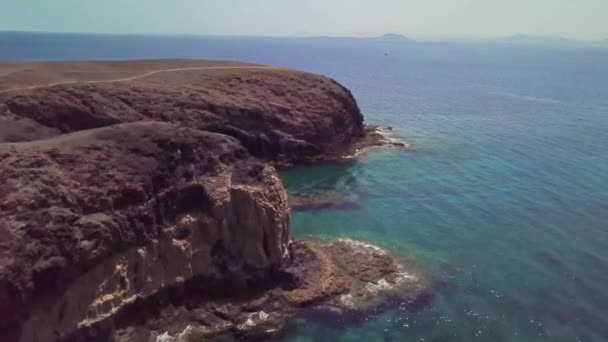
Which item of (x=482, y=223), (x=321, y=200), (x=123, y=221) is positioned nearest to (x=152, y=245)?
(x=123, y=221)

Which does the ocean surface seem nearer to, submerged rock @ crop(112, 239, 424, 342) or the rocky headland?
submerged rock @ crop(112, 239, 424, 342)

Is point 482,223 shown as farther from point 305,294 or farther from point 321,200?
point 305,294

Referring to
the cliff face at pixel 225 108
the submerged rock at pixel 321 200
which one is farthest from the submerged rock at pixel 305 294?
the cliff face at pixel 225 108

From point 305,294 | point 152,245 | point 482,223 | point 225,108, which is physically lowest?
point 482,223

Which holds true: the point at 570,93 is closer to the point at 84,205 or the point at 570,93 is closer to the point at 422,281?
the point at 422,281

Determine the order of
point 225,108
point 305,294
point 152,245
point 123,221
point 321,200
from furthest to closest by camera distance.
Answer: point 225,108 → point 321,200 → point 305,294 → point 152,245 → point 123,221

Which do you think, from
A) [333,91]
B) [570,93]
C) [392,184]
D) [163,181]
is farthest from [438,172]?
[570,93]
